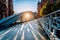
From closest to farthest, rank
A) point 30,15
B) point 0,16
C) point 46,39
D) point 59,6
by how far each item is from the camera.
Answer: point 46,39 < point 59,6 < point 0,16 < point 30,15

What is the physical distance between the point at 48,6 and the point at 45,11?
148 centimetres

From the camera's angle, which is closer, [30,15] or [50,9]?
[50,9]

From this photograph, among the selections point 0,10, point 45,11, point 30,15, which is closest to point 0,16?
point 0,10

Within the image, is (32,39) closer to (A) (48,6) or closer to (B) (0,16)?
(A) (48,6)

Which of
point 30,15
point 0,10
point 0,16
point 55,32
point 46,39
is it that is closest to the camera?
point 55,32

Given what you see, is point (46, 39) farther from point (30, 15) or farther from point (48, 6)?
point (30, 15)

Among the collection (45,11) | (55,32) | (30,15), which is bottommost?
(30,15)

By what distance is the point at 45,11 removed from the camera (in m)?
37.2

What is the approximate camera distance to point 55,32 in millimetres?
7113

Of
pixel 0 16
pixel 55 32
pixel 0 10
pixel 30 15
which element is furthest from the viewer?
pixel 30 15

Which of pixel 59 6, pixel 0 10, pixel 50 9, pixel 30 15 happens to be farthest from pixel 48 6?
pixel 30 15

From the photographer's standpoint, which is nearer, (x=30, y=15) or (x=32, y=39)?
(x=32, y=39)

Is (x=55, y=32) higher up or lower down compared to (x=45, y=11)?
higher up

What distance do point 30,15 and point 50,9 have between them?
32327mm
